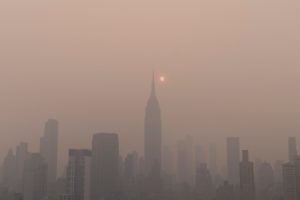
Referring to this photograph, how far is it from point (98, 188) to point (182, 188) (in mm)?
2703

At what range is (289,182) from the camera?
487 inches

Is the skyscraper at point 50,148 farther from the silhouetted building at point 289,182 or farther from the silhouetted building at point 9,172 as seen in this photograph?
the silhouetted building at point 289,182

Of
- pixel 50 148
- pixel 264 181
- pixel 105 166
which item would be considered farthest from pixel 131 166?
pixel 264 181

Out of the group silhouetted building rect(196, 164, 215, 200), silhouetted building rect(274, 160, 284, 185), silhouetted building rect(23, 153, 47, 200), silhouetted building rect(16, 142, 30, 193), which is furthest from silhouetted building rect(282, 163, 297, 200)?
silhouetted building rect(16, 142, 30, 193)

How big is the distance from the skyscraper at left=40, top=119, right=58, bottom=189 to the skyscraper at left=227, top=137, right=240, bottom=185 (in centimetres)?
543

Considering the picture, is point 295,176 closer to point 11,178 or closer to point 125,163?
point 125,163

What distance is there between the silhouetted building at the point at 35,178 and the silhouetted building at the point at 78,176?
81 centimetres

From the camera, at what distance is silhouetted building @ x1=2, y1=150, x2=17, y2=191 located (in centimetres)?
1268

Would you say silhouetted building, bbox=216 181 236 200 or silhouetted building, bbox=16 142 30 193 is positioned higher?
silhouetted building, bbox=16 142 30 193

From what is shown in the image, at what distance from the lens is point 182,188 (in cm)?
1306

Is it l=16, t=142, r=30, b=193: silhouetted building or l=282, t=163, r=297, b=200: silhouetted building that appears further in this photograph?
l=16, t=142, r=30, b=193: silhouetted building

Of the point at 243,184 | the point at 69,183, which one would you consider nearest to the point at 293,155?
the point at 243,184

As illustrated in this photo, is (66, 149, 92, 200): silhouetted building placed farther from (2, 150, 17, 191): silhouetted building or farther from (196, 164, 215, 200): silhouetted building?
(196, 164, 215, 200): silhouetted building

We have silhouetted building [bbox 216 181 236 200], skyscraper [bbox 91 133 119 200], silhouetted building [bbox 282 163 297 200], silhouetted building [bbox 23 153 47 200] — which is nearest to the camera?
silhouetted building [bbox 282 163 297 200]
